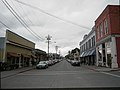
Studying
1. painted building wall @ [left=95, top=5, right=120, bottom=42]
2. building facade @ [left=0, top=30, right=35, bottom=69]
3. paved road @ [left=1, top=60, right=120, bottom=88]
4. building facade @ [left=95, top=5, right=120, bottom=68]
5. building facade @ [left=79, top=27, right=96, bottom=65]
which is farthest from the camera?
building facade @ [left=79, top=27, right=96, bottom=65]

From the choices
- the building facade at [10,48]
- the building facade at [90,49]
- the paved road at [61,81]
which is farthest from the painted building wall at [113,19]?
the building facade at [10,48]

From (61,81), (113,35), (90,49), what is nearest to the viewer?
(61,81)

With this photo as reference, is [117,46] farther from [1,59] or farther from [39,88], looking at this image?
[39,88]

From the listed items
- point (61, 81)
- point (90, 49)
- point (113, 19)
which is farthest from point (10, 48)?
point (90, 49)

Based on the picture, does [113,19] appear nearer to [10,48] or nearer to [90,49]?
[10,48]

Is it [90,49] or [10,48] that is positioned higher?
[90,49]

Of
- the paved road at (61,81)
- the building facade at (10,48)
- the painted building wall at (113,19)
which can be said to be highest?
the painted building wall at (113,19)

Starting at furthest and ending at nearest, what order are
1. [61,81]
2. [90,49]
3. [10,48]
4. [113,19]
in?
[90,49] → [10,48] → [113,19] → [61,81]

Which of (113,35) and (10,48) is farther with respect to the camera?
(10,48)

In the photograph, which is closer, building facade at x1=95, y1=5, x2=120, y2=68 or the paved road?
the paved road

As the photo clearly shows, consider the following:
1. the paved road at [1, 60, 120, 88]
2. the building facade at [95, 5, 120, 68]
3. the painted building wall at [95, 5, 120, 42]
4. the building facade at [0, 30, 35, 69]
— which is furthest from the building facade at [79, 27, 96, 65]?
the paved road at [1, 60, 120, 88]

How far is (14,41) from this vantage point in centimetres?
3284

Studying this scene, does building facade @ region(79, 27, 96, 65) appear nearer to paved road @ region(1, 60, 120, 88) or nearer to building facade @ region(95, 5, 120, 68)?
building facade @ region(95, 5, 120, 68)

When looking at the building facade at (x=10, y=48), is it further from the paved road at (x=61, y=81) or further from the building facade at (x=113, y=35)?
the building facade at (x=113, y=35)
